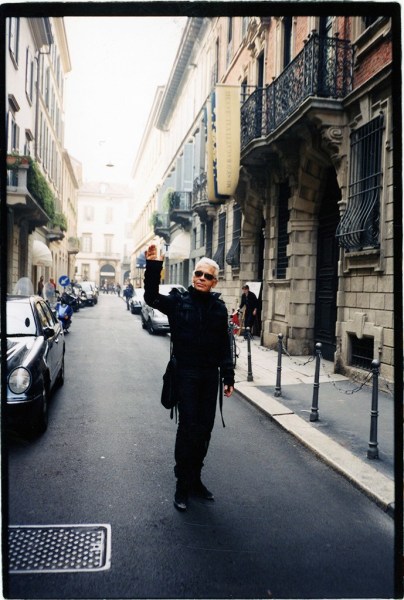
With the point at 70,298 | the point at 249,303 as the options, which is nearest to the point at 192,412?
the point at 70,298

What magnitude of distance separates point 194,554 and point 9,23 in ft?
11.6

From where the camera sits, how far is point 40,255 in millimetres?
4914

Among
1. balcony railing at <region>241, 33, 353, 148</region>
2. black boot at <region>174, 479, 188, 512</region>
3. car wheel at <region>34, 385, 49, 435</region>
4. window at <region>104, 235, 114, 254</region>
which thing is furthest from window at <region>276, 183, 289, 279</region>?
black boot at <region>174, 479, 188, 512</region>

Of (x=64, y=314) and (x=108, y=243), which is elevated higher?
(x=108, y=243)

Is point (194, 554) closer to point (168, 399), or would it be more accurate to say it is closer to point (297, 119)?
point (168, 399)

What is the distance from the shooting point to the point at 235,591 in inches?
115

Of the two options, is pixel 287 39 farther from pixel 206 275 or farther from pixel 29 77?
pixel 206 275

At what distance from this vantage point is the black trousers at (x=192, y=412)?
4.04 meters

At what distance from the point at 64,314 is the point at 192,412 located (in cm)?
517

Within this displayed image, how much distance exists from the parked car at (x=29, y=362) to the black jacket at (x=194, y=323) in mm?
1350

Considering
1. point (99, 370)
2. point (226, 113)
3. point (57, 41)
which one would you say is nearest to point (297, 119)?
point (226, 113)

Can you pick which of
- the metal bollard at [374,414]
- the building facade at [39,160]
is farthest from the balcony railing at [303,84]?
the metal bollard at [374,414]

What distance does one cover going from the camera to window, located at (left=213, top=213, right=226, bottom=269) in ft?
40.0

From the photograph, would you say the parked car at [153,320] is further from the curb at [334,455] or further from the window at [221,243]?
the window at [221,243]
